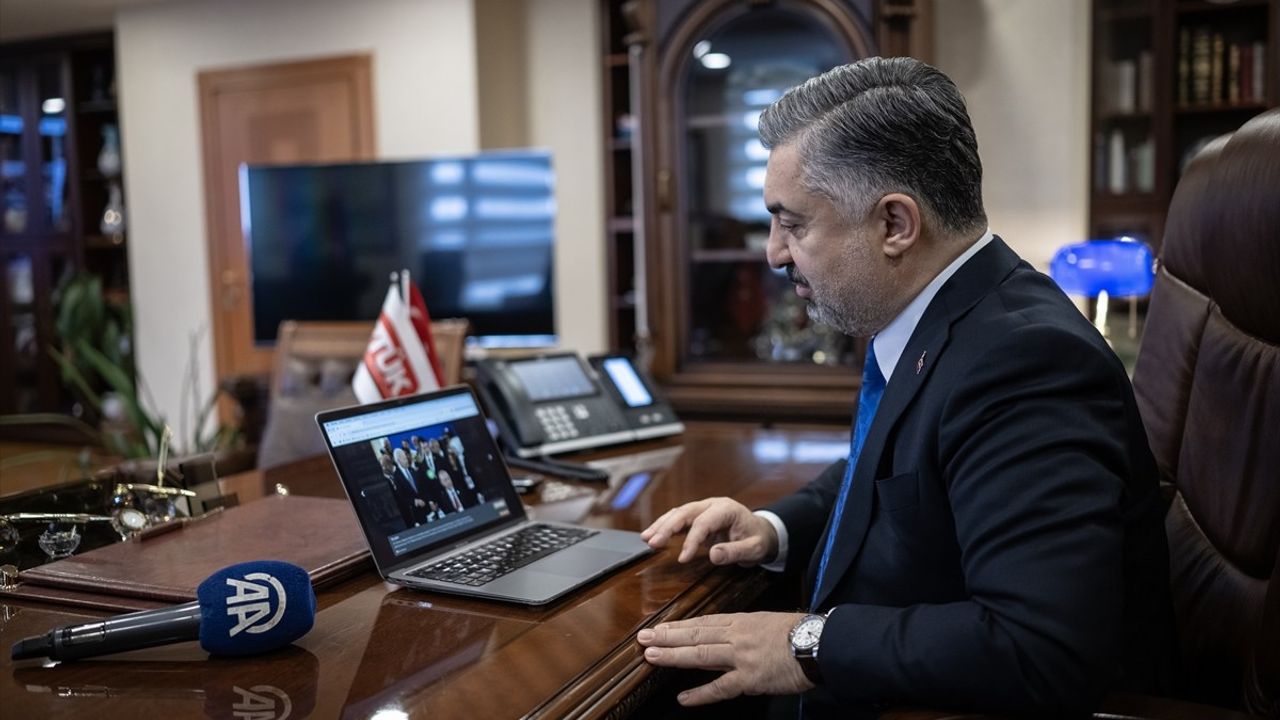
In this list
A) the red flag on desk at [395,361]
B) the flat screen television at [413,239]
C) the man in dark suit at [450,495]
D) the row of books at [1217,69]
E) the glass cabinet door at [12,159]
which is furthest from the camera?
the glass cabinet door at [12,159]

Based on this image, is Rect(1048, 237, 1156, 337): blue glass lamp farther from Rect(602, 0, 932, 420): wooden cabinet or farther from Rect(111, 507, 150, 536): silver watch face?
Rect(111, 507, 150, 536): silver watch face

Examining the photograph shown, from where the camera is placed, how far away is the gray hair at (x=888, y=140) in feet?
3.51

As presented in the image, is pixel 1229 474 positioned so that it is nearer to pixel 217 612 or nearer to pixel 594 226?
pixel 217 612

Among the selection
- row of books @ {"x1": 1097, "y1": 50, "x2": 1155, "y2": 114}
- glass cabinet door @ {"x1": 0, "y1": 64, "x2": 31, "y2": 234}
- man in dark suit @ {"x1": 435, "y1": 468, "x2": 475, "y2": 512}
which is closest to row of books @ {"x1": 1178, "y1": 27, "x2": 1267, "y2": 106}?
row of books @ {"x1": 1097, "y1": 50, "x2": 1155, "y2": 114}

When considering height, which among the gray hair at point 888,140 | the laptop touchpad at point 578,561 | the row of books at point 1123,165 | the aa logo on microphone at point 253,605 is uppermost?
the row of books at point 1123,165

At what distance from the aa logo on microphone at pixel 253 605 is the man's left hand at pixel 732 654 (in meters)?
0.33

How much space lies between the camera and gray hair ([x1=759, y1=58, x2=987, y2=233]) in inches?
42.1

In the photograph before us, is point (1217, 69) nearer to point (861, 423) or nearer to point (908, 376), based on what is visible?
point (861, 423)

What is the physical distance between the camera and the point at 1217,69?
4137 millimetres

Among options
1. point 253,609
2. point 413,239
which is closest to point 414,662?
point 253,609

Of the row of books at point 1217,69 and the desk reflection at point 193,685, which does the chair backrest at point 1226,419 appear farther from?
the row of books at point 1217,69

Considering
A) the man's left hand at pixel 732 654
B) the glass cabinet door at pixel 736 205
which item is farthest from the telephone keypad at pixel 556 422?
the glass cabinet door at pixel 736 205

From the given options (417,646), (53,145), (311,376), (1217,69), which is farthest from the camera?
(53,145)

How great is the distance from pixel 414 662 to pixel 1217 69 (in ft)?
13.8
